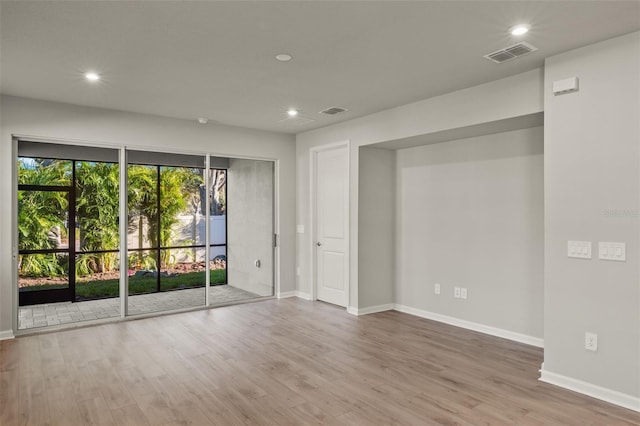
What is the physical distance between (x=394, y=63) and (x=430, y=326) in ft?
9.92

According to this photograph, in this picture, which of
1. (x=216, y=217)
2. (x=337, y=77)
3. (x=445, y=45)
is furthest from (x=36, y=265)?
(x=445, y=45)

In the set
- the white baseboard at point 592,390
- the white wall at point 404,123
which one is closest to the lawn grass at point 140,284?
the white wall at point 404,123

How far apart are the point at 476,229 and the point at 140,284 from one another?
4352 mm

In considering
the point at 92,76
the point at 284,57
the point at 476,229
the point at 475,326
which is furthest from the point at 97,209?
the point at 475,326

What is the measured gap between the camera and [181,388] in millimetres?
3141

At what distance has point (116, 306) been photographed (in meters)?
5.20

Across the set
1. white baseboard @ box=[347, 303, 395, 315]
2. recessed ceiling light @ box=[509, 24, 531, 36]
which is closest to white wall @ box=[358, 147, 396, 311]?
white baseboard @ box=[347, 303, 395, 315]

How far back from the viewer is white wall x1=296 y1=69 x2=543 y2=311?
3662mm

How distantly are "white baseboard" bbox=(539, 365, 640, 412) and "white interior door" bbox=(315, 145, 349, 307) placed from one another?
9.11ft

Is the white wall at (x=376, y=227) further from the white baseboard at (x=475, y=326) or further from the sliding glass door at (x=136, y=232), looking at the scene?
the sliding glass door at (x=136, y=232)

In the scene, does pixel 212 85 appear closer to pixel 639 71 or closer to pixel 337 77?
pixel 337 77

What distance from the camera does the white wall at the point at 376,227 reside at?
17.7 feet

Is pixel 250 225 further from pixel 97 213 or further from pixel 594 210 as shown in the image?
pixel 594 210

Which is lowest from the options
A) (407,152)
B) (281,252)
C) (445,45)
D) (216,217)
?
(281,252)
